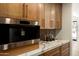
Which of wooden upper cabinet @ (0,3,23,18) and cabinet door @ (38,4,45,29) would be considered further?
cabinet door @ (38,4,45,29)

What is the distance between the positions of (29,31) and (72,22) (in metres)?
0.45

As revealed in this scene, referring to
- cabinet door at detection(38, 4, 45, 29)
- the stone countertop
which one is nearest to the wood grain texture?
the stone countertop

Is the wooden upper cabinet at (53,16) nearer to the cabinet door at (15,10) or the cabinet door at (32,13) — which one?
the cabinet door at (32,13)

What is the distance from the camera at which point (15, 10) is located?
61.9 inches

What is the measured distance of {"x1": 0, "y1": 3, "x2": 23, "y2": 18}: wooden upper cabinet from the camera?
57.2 inches

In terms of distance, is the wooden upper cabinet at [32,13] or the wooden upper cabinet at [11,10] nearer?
the wooden upper cabinet at [11,10]

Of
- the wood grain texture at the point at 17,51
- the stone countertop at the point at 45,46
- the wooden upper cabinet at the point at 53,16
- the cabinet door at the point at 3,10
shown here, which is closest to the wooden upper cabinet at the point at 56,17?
the wooden upper cabinet at the point at 53,16

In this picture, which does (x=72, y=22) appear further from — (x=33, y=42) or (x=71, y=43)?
(x=33, y=42)

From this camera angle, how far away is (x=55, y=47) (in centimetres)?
166

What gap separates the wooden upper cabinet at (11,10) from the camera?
4.76 feet

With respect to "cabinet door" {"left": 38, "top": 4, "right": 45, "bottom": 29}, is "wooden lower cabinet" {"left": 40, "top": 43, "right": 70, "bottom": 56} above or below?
below

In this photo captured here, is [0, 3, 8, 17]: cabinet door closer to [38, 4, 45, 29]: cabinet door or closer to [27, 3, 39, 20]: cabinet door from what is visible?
[27, 3, 39, 20]: cabinet door

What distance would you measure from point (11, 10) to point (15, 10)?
0.06m

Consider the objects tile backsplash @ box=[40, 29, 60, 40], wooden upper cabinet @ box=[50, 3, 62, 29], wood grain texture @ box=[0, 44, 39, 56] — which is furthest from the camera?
tile backsplash @ box=[40, 29, 60, 40]
